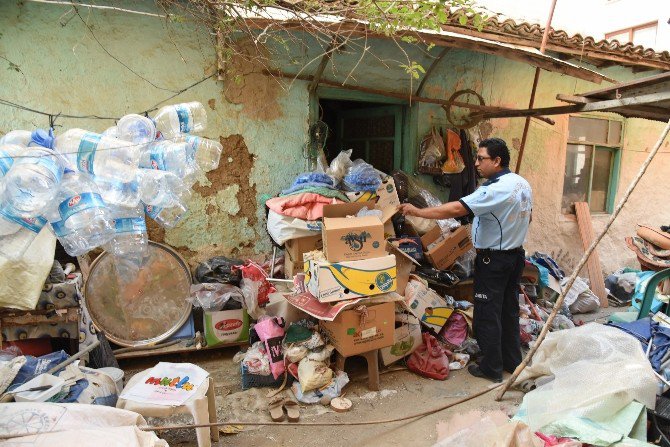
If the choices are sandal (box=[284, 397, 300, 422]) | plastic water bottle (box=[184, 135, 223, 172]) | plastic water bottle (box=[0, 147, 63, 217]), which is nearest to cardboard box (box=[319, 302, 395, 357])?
sandal (box=[284, 397, 300, 422])

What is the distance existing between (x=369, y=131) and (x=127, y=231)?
4.83 meters

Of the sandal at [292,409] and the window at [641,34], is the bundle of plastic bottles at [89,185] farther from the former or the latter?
the window at [641,34]

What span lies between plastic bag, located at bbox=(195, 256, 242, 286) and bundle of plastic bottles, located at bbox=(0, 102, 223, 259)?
244cm

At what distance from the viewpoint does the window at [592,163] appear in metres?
6.88

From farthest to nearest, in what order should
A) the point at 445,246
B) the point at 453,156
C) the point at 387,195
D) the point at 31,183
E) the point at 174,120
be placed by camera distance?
the point at 453,156, the point at 445,246, the point at 387,195, the point at 174,120, the point at 31,183

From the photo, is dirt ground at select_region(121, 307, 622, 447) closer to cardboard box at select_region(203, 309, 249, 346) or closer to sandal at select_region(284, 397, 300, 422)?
sandal at select_region(284, 397, 300, 422)

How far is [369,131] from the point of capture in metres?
6.11

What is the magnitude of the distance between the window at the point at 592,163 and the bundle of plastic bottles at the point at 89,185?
269 inches

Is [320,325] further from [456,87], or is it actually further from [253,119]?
[456,87]

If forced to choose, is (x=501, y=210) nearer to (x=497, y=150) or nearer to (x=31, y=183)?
(x=497, y=150)

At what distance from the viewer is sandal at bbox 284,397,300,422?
3.19 meters

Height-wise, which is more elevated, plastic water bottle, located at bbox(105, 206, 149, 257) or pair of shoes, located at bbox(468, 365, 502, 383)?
plastic water bottle, located at bbox(105, 206, 149, 257)

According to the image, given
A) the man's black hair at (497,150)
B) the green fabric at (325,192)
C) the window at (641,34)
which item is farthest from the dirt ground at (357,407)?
the window at (641,34)

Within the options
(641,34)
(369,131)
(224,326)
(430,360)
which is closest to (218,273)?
(224,326)
